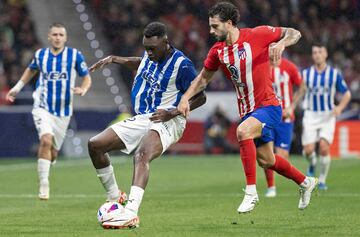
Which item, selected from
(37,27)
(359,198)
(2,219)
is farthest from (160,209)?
(37,27)

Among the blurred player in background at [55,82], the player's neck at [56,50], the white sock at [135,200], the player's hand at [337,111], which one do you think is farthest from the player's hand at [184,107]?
the player's hand at [337,111]

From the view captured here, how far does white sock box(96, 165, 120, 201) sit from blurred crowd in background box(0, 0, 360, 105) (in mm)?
17876

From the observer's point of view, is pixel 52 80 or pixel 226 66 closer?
pixel 226 66

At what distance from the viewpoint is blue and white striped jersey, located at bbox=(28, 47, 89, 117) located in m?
15.2

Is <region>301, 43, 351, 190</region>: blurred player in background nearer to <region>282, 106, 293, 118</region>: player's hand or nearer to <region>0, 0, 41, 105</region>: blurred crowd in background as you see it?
<region>282, 106, 293, 118</region>: player's hand

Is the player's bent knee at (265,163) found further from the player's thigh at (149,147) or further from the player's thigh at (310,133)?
the player's thigh at (310,133)

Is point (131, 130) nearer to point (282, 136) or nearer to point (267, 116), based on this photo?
point (267, 116)

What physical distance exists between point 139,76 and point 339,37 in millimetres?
19971

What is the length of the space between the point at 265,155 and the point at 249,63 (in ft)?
3.52

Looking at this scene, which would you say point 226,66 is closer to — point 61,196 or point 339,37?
point 61,196

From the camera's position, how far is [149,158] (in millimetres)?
10562

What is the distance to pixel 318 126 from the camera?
56.6 feet

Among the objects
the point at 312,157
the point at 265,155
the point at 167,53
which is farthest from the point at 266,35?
the point at 312,157

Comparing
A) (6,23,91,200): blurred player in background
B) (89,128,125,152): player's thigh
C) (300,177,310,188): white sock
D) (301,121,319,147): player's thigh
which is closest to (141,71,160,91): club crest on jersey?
(89,128,125,152): player's thigh
